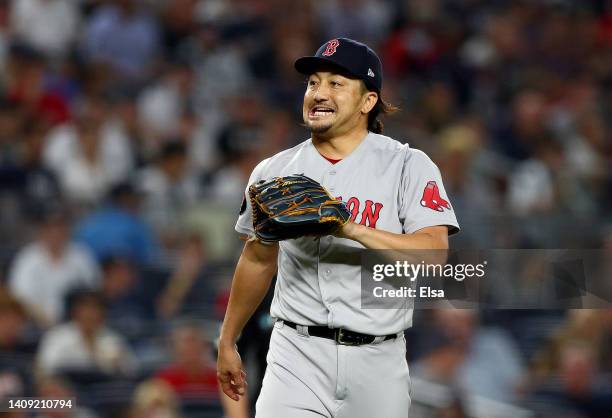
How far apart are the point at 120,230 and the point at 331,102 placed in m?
4.30

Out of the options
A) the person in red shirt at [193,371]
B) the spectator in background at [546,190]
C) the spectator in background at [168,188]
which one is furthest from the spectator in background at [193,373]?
A: the spectator in background at [546,190]

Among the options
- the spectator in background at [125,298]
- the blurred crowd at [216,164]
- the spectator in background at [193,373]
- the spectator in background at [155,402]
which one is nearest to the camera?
the spectator in background at [155,402]

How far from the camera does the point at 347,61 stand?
366 cm

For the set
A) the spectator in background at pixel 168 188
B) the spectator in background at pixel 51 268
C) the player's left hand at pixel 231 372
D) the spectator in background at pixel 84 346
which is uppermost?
the spectator in background at pixel 168 188

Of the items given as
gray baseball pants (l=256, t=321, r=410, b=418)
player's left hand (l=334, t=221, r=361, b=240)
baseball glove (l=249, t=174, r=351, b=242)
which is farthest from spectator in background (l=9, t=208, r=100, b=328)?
player's left hand (l=334, t=221, r=361, b=240)

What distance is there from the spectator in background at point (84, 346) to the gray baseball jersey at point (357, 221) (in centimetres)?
315

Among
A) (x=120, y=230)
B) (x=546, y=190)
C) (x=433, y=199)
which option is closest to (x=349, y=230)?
(x=433, y=199)

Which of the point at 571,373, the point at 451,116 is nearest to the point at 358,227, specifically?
the point at 571,373

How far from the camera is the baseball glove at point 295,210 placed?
3.37m

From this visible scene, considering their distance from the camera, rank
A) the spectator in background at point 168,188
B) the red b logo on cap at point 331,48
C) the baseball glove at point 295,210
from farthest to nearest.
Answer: the spectator in background at point 168,188, the red b logo on cap at point 331,48, the baseball glove at point 295,210

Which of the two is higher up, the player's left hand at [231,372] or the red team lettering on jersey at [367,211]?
the red team lettering on jersey at [367,211]

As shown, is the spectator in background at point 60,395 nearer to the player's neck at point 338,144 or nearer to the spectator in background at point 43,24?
the player's neck at point 338,144

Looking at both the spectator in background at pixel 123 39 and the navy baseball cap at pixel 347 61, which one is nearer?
the navy baseball cap at pixel 347 61

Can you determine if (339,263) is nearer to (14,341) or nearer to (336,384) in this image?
(336,384)
